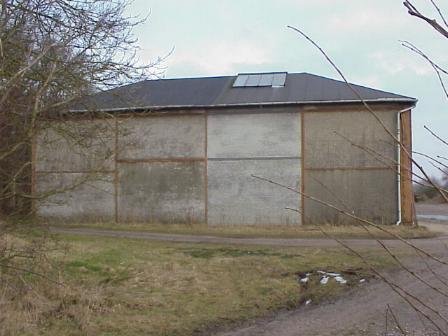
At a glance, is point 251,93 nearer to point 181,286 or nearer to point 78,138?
point 181,286

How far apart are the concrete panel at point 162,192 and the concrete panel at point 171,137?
1.52 feet

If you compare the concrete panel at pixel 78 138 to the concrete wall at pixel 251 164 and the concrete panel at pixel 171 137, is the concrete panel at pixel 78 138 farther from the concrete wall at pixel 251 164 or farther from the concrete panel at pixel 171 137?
the concrete panel at pixel 171 137

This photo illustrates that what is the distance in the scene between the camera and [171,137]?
26.6 m

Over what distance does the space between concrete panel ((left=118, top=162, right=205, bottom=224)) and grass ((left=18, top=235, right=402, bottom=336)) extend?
29.3ft

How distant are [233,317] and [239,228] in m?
15.1

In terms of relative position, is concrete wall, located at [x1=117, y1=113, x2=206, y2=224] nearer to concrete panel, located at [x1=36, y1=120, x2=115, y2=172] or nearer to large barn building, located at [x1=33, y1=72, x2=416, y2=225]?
large barn building, located at [x1=33, y1=72, x2=416, y2=225]

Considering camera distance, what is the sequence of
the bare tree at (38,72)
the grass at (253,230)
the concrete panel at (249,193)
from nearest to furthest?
the bare tree at (38,72), the grass at (253,230), the concrete panel at (249,193)

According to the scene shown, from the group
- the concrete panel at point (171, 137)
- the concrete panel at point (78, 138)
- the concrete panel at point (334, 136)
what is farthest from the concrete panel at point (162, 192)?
the concrete panel at point (78, 138)

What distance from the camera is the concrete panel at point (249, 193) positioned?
25.2m

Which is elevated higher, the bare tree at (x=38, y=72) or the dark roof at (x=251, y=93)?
the dark roof at (x=251, y=93)

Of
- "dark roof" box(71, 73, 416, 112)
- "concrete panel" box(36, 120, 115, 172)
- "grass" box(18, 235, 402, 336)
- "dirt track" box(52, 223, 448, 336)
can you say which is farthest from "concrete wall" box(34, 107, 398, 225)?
"concrete panel" box(36, 120, 115, 172)

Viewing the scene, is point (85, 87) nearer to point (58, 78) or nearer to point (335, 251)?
point (58, 78)

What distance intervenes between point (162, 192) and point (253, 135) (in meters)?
4.73

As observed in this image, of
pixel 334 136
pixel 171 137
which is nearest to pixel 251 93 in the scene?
pixel 171 137
